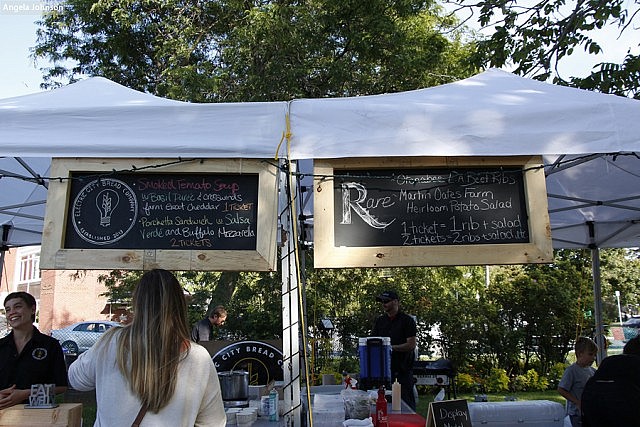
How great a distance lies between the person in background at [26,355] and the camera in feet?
10.4

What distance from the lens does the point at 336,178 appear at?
10.3ft

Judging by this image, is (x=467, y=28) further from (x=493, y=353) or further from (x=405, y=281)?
(x=493, y=353)

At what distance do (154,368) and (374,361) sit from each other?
7.86 ft

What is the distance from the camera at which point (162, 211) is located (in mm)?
3131

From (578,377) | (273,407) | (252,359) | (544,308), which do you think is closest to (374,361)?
(273,407)

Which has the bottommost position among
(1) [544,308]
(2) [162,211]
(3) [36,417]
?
(3) [36,417]

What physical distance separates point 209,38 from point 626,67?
838 centimetres

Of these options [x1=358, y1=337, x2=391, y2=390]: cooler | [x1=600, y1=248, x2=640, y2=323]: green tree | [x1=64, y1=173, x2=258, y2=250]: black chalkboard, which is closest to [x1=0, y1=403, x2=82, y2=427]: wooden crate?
[x1=64, y1=173, x2=258, y2=250]: black chalkboard

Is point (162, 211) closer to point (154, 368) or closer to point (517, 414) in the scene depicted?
point (154, 368)

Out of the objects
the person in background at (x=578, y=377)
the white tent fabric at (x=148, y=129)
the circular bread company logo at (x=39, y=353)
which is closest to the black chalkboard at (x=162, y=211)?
the white tent fabric at (x=148, y=129)

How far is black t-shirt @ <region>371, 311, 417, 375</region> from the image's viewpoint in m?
5.48

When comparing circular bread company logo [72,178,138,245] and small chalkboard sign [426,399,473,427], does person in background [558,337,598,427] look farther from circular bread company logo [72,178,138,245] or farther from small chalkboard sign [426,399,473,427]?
circular bread company logo [72,178,138,245]

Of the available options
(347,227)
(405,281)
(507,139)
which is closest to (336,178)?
(347,227)

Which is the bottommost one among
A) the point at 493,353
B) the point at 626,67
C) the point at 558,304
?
the point at 493,353
